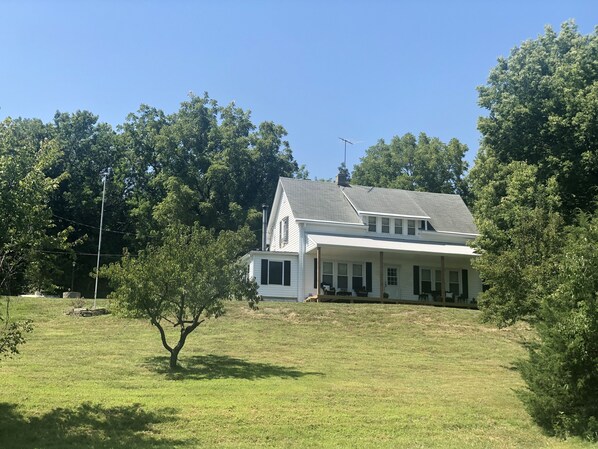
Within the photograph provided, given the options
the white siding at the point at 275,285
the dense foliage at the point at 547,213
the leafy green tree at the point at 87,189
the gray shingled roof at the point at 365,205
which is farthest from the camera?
the leafy green tree at the point at 87,189

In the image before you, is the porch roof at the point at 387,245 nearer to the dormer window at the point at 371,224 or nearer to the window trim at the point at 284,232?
the dormer window at the point at 371,224

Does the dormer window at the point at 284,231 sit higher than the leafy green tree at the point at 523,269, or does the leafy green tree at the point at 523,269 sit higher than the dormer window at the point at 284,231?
the dormer window at the point at 284,231

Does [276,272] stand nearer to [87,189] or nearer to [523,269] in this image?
[523,269]

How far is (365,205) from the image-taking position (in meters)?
35.5

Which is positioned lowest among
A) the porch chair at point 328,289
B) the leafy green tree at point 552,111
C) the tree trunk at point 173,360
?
the tree trunk at point 173,360

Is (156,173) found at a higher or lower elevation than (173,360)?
higher

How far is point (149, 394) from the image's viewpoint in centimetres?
1263

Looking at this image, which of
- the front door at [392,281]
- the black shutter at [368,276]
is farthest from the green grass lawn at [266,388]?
the front door at [392,281]

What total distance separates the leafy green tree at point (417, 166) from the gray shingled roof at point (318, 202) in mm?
19172

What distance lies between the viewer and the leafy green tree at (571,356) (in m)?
10.6

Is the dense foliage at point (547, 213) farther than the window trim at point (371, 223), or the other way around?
the window trim at point (371, 223)

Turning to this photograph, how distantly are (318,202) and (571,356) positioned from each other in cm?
2497

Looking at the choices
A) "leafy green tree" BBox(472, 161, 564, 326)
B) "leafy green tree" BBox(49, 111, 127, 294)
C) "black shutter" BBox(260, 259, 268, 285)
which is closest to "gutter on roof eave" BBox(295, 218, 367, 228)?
"black shutter" BBox(260, 259, 268, 285)

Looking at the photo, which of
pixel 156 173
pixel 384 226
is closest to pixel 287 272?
pixel 384 226
